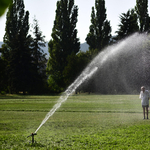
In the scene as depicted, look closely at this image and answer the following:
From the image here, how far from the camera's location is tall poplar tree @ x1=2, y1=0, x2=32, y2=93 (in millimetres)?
62344

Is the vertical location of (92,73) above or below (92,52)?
below

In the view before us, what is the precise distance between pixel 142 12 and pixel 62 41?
64.2 ft

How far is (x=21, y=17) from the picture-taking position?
218 feet

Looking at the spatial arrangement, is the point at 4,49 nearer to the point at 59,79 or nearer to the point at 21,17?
the point at 21,17

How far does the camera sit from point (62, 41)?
65875mm

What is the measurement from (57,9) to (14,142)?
205 ft

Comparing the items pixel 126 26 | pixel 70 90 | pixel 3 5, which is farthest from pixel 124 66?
pixel 3 5

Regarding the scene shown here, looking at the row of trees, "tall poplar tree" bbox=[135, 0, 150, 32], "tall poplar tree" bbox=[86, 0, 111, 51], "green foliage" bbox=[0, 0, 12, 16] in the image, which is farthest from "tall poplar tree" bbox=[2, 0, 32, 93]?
"green foliage" bbox=[0, 0, 12, 16]

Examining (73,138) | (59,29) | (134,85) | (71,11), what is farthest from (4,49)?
(73,138)

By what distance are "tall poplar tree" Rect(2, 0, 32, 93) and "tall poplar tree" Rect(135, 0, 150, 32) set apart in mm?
26610

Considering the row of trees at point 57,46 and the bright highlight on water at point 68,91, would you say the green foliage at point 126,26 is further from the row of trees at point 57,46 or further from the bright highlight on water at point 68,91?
the bright highlight on water at point 68,91

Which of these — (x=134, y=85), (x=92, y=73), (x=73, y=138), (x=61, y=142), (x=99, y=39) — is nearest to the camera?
(x=61, y=142)

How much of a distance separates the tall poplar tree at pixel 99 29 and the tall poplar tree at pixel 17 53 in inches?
622

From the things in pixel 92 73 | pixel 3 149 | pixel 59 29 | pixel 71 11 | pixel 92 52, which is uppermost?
pixel 71 11
